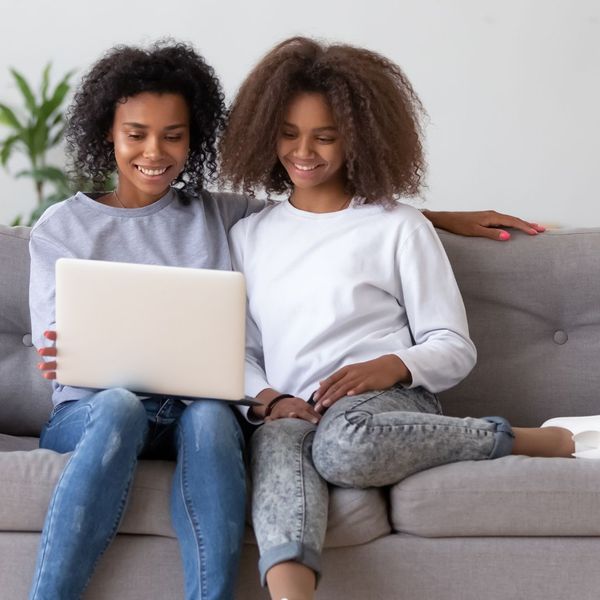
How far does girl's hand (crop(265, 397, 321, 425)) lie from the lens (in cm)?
175

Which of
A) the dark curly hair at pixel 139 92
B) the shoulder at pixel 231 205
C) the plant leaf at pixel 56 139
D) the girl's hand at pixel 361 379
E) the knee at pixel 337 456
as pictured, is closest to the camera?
the knee at pixel 337 456

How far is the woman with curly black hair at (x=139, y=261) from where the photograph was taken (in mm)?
1508

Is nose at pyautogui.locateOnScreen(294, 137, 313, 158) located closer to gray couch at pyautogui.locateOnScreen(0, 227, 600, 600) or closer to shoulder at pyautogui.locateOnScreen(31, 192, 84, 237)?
shoulder at pyautogui.locateOnScreen(31, 192, 84, 237)

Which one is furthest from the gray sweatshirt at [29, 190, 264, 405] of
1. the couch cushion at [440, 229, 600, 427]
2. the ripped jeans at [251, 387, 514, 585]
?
the couch cushion at [440, 229, 600, 427]

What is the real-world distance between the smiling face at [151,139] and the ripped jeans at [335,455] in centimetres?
55

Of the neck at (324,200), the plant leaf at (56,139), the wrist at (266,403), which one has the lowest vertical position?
the plant leaf at (56,139)

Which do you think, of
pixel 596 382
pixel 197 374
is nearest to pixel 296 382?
pixel 197 374

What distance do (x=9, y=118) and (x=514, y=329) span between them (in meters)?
2.46

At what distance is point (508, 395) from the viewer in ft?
6.91

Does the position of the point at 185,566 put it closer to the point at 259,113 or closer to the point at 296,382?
the point at 296,382

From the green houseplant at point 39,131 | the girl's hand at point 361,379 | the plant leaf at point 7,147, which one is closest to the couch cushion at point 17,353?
the girl's hand at point 361,379

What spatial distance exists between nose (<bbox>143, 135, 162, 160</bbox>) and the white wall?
81.4 inches

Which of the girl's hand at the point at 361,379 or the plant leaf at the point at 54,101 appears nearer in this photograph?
the girl's hand at the point at 361,379

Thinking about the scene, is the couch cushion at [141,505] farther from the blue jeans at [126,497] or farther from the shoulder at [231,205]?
the shoulder at [231,205]
